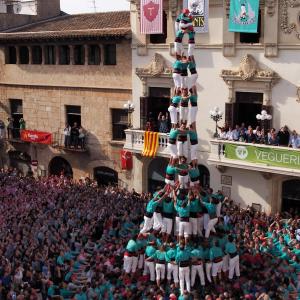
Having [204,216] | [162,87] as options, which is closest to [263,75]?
[162,87]

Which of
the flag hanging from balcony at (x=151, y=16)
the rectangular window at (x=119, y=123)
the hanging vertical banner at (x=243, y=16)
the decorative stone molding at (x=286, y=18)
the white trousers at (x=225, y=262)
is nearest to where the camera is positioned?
the white trousers at (x=225, y=262)

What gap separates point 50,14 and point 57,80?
8.87 metres

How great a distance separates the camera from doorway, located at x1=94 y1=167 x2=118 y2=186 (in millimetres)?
33531

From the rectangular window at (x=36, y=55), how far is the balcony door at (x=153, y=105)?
28.1 ft

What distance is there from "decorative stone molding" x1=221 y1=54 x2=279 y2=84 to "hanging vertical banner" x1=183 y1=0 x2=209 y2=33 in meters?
2.52

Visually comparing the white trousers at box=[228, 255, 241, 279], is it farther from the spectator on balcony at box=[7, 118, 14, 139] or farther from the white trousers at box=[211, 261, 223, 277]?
the spectator on balcony at box=[7, 118, 14, 139]

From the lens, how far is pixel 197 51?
28.9 meters

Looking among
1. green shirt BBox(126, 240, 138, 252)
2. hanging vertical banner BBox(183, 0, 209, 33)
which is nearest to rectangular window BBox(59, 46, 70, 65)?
hanging vertical banner BBox(183, 0, 209, 33)

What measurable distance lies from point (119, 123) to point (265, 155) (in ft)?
33.9

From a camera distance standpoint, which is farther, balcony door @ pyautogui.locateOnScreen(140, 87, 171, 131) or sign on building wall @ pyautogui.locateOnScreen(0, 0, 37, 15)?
sign on building wall @ pyautogui.locateOnScreen(0, 0, 37, 15)

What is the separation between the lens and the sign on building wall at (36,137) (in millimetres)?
35281

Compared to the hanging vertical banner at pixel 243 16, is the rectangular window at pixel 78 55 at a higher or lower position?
lower

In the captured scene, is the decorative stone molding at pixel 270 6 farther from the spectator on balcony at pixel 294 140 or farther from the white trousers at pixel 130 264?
the white trousers at pixel 130 264

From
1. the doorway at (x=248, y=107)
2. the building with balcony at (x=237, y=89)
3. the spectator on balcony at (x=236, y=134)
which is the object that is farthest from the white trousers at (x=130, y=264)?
the doorway at (x=248, y=107)
